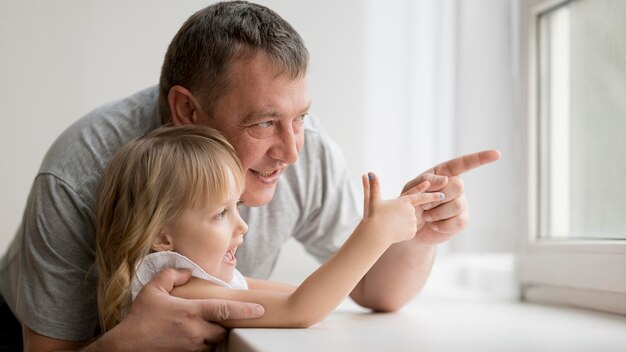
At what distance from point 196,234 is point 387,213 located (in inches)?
11.4

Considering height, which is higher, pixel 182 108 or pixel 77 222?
pixel 182 108

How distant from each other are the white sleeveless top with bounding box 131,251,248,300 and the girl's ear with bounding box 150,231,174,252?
0.02 m

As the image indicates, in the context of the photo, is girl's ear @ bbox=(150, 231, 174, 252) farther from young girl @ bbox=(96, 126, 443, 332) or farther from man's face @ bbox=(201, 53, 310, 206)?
man's face @ bbox=(201, 53, 310, 206)

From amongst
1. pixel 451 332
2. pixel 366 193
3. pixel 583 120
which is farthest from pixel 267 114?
pixel 583 120

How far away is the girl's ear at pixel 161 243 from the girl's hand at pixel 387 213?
30 cm

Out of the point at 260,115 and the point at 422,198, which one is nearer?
the point at 422,198

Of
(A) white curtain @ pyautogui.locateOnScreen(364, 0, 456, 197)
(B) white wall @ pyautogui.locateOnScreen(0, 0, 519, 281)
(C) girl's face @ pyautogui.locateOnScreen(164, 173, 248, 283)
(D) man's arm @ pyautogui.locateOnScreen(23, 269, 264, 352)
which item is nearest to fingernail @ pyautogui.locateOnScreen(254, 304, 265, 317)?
(D) man's arm @ pyautogui.locateOnScreen(23, 269, 264, 352)

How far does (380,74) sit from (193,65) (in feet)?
3.25

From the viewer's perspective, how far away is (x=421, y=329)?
50.2 inches

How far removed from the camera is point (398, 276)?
5.24ft

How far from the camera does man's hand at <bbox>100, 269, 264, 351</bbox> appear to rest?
1170 mm

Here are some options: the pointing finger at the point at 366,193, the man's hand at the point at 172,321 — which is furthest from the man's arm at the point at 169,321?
the pointing finger at the point at 366,193

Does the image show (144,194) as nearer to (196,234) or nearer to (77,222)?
(196,234)

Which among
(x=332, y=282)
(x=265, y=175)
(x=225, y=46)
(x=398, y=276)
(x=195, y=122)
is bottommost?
(x=398, y=276)
